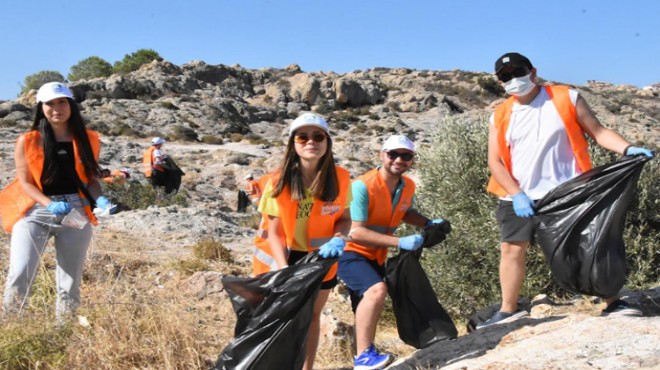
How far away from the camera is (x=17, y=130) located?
25.2 metres

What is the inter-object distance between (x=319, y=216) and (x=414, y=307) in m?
0.85

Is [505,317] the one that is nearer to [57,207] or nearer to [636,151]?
[636,151]

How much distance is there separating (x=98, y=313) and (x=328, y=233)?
144 cm

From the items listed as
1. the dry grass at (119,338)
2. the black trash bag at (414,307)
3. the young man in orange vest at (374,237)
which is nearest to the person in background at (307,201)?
the young man in orange vest at (374,237)

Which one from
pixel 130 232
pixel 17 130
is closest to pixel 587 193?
pixel 130 232

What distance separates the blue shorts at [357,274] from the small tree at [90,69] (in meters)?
57.5

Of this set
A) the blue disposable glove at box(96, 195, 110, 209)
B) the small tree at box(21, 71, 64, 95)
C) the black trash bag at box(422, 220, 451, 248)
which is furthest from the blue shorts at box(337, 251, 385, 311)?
the small tree at box(21, 71, 64, 95)

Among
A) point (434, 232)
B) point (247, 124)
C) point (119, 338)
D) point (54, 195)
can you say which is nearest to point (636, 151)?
point (434, 232)

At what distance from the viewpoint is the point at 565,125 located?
10.8 ft

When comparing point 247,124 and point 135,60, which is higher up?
point 135,60

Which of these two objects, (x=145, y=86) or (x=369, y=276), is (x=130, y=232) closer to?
(x=369, y=276)

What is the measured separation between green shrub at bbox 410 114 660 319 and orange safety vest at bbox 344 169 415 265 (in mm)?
1809

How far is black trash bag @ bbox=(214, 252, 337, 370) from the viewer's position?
9.50 ft

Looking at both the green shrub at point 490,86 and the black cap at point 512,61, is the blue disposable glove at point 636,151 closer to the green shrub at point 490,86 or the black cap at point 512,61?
the black cap at point 512,61
